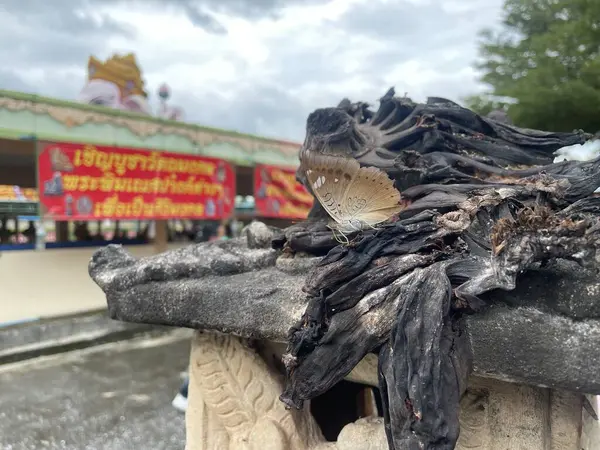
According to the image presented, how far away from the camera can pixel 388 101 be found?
184 cm

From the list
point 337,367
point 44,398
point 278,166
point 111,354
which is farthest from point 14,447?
point 278,166

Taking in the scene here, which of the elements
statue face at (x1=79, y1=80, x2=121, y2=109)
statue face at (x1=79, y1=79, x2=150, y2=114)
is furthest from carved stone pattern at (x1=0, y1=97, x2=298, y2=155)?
statue face at (x1=79, y1=80, x2=121, y2=109)

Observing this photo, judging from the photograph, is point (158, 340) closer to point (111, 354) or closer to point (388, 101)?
point (111, 354)

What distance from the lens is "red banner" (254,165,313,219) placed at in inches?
290

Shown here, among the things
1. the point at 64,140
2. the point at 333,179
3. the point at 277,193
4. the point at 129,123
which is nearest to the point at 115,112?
the point at 129,123

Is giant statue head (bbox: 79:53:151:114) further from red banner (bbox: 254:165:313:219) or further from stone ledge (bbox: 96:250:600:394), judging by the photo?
stone ledge (bbox: 96:250:600:394)

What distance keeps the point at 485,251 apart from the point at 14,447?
3031 mm

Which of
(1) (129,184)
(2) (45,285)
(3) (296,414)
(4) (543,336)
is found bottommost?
(2) (45,285)

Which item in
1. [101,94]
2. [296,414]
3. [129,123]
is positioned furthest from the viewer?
[101,94]

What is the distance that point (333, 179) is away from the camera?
149 centimetres

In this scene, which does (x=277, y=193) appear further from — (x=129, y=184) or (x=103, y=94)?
(x=103, y=94)

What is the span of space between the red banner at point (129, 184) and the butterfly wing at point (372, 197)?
4568 millimetres

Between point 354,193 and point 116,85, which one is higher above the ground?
point 116,85

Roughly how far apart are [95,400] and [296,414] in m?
2.65
